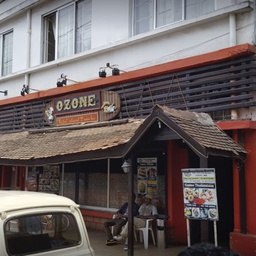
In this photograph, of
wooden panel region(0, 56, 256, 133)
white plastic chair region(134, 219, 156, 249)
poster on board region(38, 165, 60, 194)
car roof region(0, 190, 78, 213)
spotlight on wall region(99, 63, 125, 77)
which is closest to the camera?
car roof region(0, 190, 78, 213)

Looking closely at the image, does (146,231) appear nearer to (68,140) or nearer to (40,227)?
(68,140)

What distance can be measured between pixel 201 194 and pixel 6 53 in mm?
10838

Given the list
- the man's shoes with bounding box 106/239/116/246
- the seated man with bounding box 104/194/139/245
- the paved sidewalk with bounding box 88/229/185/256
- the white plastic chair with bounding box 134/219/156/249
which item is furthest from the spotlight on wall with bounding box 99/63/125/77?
the paved sidewalk with bounding box 88/229/185/256

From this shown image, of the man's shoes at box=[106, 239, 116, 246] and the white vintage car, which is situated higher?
the white vintage car

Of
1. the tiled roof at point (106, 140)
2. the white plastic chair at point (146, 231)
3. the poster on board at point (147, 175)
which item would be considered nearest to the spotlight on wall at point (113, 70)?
the tiled roof at point (106, 140)

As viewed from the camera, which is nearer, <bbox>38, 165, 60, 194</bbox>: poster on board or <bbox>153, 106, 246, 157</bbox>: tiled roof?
<bbox>153, 106, 246, 157</bbox>: tiled roof

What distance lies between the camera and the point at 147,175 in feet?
31.5

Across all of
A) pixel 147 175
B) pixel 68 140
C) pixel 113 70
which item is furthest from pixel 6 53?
pixel 147 175

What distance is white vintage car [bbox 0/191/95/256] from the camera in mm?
3711

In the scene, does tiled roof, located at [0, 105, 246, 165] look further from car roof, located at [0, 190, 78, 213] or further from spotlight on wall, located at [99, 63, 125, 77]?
car roof, located at [0, 190, 78, 213]

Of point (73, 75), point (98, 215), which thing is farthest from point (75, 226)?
point (73, 75)

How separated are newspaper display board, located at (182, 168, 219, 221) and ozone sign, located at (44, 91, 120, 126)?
12.8ft

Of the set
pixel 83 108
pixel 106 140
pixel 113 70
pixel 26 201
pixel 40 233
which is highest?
pixel 113 70

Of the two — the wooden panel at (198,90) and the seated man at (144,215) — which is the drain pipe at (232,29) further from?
the seated man at (144,215)
